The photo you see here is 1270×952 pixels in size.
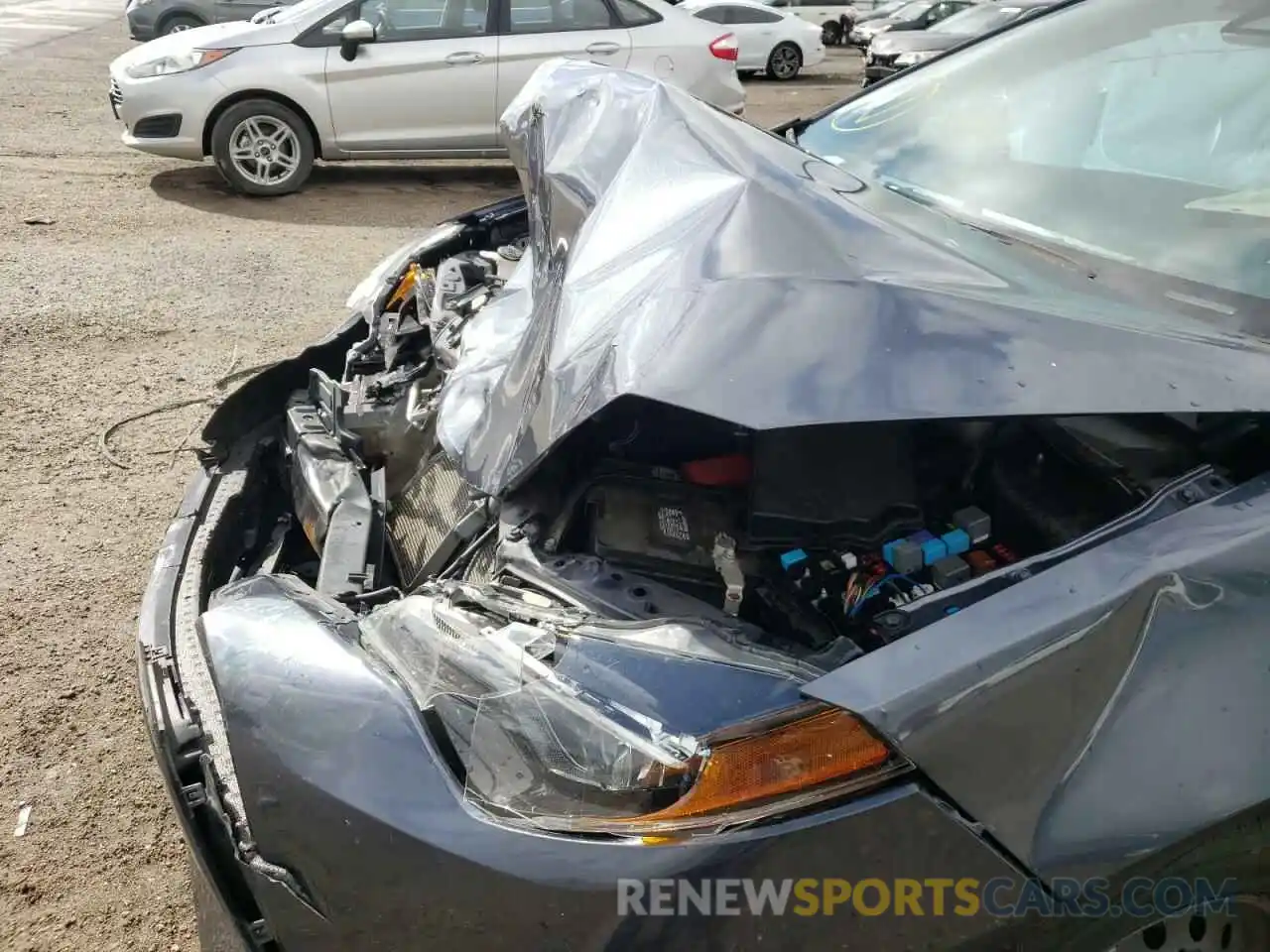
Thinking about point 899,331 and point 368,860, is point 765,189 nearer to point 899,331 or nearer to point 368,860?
point 899,331

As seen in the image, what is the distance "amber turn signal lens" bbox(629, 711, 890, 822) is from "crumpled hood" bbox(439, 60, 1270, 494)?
447 mm

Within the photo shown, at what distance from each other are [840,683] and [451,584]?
784mm

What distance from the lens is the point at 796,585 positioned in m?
1.78

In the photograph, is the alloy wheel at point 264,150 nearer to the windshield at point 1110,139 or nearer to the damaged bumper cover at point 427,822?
the windshield at point 1110,139

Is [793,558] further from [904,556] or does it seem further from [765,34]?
[765,34]

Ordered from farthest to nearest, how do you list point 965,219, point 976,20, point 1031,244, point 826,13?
point 826,13, point 976,20, point 965,219, point 1031,244

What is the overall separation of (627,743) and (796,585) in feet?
1.74

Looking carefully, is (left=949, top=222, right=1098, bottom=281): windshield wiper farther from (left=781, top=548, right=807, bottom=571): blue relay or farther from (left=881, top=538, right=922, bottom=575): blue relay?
(left=781, top=548, right=807, bottom=571): blue relay

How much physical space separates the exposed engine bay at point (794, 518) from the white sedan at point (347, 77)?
6.14 meters

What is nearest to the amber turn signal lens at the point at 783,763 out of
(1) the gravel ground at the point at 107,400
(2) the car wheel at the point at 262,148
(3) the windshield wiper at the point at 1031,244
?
(3) the windshield wiper at the point at 1031,244

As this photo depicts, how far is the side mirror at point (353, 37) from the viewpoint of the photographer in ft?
24.3

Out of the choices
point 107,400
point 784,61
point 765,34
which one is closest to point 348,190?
point 107,400

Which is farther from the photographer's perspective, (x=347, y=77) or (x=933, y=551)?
(x=347, y=77)

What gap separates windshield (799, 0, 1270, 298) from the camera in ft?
6.76
